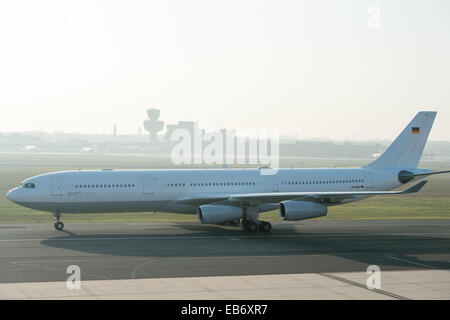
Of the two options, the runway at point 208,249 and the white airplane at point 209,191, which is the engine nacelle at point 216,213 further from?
the runway at point 208,249

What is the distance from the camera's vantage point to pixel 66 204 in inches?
1511

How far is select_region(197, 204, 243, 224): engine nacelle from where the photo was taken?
123ft

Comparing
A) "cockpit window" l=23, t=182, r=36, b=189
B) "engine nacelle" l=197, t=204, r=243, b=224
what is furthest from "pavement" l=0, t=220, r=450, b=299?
"cockpit window" l=23, t=182, r=36, b=189

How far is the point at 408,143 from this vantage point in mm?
45656

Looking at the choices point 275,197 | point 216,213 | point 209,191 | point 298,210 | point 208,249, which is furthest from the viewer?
point 209,191

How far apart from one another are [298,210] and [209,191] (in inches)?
265

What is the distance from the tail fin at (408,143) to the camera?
4569cm

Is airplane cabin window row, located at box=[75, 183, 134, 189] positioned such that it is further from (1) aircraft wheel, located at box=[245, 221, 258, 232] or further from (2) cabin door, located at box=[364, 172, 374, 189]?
(2) cabin door, located at box=[364, 172, 374, 189]

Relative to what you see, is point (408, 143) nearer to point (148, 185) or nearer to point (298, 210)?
point (298, 210)

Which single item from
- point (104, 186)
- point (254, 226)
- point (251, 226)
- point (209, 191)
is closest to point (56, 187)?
point (104, 186)

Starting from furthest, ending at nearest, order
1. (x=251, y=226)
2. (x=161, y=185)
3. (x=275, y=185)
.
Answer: (x=275, y=185) → (x=161, y=185) → (x=251, y=226)

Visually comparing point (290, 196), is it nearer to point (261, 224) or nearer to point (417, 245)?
point (261, 224)

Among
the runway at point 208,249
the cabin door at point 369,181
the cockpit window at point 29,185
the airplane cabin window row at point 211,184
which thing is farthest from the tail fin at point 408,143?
the cockpit window at point 29,185

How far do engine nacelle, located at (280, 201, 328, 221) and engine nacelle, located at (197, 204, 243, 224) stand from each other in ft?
9.94
